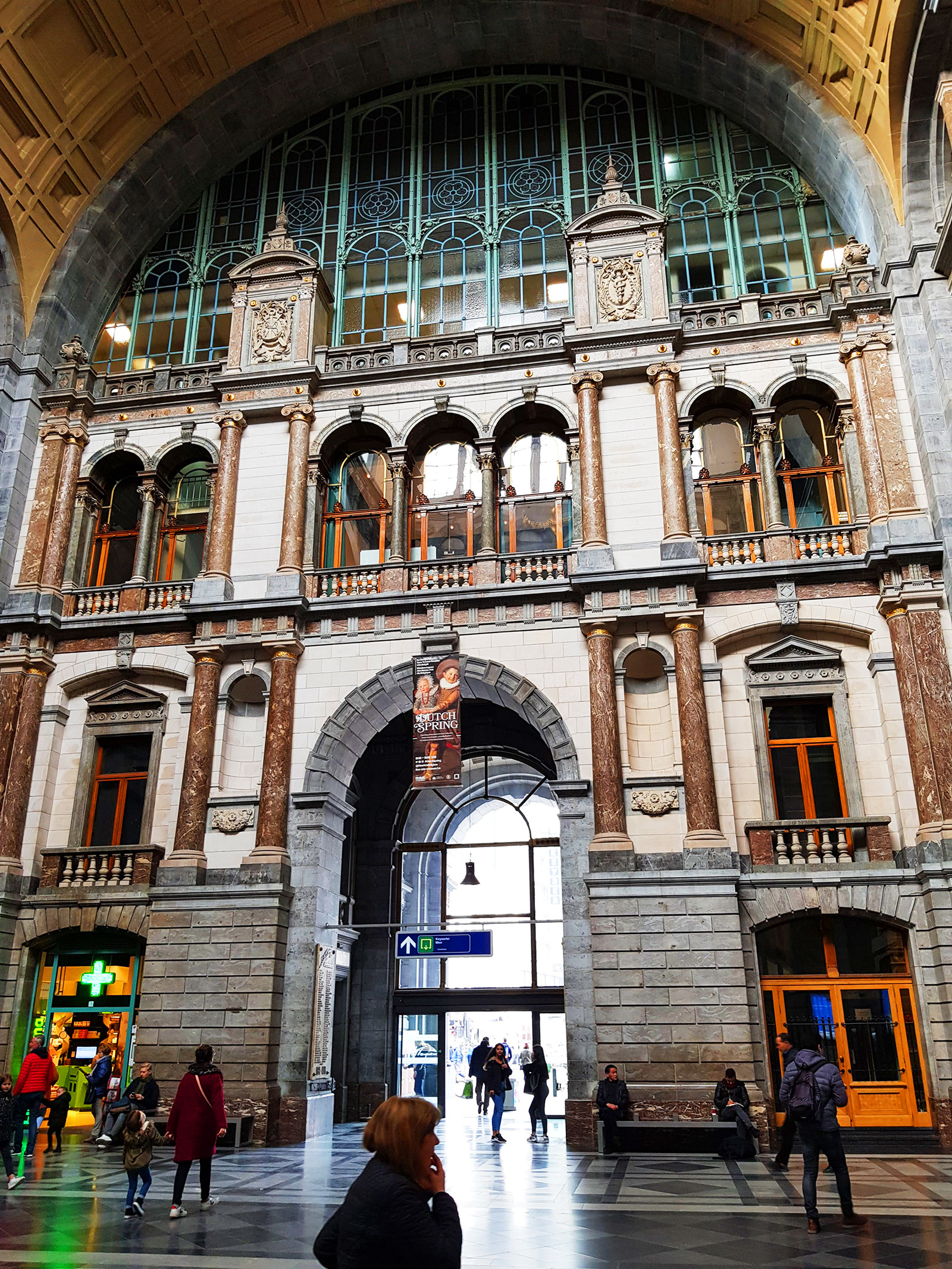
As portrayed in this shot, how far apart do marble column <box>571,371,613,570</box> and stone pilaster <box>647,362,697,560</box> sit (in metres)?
1.15

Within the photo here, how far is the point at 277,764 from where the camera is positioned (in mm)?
19406

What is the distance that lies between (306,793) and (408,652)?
340 centimetres

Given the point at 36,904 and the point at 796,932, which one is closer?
the point at 796,932

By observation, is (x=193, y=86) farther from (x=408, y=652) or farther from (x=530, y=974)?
(x=530, y=974)

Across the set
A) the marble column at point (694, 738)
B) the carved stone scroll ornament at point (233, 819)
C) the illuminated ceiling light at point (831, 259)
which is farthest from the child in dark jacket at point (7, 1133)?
the illuminated ceiling light at point (831, 259)

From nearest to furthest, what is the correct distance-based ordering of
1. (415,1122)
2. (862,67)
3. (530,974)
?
(415,1122) → (862,67) → (530,974)

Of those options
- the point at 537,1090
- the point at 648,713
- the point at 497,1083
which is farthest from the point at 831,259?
the point at 497,1083

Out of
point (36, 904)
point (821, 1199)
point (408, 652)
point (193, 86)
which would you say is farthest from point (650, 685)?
point (193, 86)

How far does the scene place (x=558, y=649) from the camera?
765 inches

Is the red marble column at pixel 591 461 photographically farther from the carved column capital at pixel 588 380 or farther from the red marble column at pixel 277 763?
the red marble column at pixel 277 763

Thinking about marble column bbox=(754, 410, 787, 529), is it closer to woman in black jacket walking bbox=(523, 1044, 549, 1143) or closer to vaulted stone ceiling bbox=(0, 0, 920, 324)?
vaulted stone ceiling bbox=(0, 0, 920, 324)

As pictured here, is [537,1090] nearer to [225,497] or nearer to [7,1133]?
[7,1133]

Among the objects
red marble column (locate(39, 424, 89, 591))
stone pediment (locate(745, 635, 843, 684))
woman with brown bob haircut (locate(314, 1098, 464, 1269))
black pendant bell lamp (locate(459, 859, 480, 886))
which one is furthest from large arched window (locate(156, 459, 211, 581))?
woman with brown bob haircut (locate(314, 1098, 464, 1269))

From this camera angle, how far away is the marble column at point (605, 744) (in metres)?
17.7
